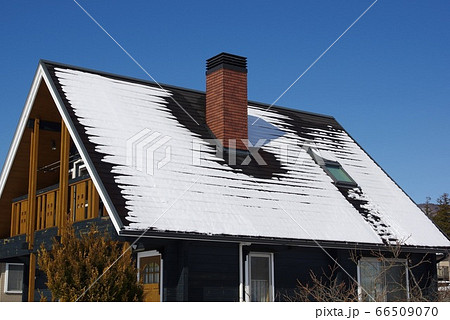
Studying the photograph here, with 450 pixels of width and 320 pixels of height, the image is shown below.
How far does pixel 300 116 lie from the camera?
83.7 ft

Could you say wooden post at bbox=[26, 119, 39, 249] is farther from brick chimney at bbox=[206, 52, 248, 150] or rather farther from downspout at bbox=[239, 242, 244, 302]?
downspout at bbox=[239, 242, 244, 302]

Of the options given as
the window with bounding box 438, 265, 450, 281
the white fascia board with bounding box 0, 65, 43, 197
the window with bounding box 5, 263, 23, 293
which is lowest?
the window with bounding box 438, 265, 450, 281

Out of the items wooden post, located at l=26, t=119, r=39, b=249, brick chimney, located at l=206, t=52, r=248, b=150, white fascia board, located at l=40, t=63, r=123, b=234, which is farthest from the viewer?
brick chimney, located at l=206, t=52, r=248, b=150

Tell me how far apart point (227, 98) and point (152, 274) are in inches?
255

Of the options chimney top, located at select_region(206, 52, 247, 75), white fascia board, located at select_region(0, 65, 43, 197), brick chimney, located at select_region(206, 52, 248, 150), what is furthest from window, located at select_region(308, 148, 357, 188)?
white fascia board, located at select_region(0, 65, 43, 197)

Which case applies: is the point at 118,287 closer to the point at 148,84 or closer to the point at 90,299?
the point at 90,299

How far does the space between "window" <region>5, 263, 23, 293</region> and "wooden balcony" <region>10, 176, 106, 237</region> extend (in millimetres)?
5028

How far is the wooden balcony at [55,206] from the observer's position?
54.0 feet

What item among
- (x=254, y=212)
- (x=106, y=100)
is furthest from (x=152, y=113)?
(x=254, y=212)

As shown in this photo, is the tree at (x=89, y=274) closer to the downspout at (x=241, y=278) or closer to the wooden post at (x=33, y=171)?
the downspout at (x=241, y=278)

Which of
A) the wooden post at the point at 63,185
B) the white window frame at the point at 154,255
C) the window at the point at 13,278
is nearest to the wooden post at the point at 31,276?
the wooden post at the point at 63,185

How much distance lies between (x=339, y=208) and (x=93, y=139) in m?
7.58

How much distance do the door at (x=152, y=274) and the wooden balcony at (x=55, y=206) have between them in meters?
1.62

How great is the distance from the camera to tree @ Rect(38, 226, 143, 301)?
41.7 feet
